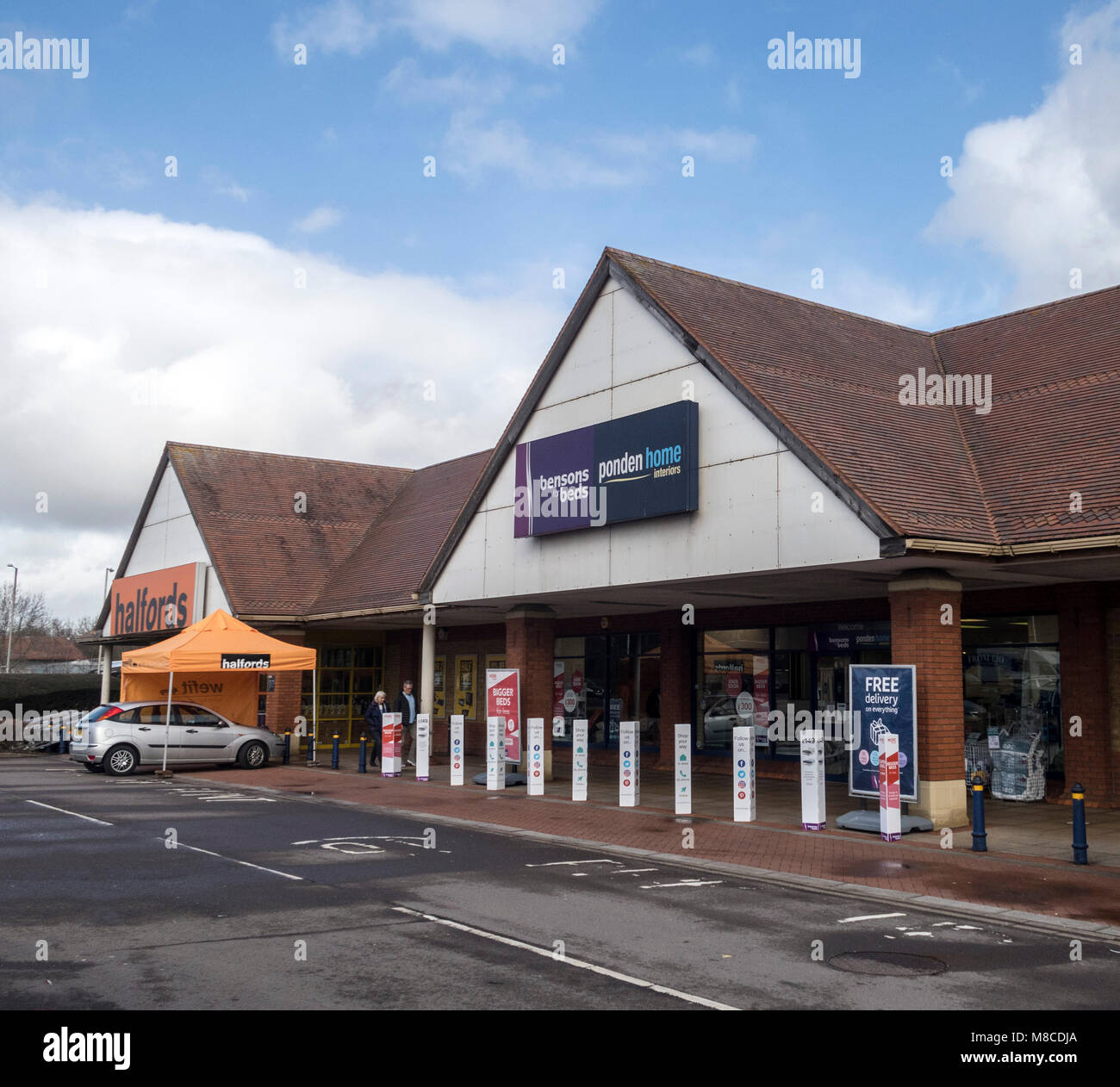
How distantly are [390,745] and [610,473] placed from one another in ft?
27.0

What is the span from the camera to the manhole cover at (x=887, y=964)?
7.77 metres

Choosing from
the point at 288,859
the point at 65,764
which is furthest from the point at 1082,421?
the point at 65,764

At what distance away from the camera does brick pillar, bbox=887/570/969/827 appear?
14953mm

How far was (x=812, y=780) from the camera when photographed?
15125mm

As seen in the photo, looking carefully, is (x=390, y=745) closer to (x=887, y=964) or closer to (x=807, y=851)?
(x=807, y=851)

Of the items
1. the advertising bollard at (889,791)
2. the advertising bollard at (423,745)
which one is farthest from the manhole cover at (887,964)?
the advertising bollard at (423,745)

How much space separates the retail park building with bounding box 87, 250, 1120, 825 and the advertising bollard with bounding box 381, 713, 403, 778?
888 millimetres

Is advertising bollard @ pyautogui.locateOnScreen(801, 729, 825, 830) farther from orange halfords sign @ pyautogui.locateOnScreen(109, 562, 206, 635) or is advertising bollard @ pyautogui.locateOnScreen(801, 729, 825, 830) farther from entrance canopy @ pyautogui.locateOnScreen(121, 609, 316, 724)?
orange halfords sign @ pyautogui.locateOnScreen(109, 562, 206, 635)

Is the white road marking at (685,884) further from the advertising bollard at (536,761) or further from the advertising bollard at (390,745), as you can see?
the advertising bollard at (390,745)

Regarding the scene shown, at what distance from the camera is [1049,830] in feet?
49.8

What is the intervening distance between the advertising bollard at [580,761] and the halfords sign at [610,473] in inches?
134

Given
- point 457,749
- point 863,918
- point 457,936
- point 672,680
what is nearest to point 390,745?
point 457,749

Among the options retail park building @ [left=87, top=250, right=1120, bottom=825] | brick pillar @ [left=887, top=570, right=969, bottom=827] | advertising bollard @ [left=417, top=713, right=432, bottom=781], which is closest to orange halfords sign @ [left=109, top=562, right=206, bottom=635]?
retail park building @ [left=87, top=250, right=1120, bottom=825]

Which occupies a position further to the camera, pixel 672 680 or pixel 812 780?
pixel 672 680
